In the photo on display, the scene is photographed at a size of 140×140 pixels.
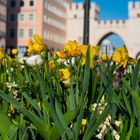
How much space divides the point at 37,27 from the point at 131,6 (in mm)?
17502

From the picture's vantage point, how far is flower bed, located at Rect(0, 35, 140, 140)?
4.45 ft

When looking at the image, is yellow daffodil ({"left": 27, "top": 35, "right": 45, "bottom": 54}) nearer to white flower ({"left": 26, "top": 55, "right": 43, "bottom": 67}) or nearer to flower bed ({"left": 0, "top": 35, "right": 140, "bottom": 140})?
flower bed ({"left": 0, "top": 35, "right": 140, "bottom": 140})

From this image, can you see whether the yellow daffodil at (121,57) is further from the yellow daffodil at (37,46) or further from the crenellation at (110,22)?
the crenellation at (110,22)

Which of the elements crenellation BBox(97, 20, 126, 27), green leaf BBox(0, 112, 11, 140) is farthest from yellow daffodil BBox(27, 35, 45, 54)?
crenellation BBox(97, 20, 126, 27)

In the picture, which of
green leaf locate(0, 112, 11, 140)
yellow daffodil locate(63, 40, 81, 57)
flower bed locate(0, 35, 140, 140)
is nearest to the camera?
flower bed locate(0, 35, 140, 140)

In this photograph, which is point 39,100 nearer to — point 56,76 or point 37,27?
point 56,76

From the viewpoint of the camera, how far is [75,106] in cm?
158

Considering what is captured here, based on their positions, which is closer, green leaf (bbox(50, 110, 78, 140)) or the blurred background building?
green leaf (bbox(50, 110, 78, 140))

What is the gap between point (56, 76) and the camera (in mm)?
2010

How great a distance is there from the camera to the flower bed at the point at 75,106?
53.4 inches

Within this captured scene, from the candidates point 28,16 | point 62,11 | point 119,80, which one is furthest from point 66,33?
point 119,80

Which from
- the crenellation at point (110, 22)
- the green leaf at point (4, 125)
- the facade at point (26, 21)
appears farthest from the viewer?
the crenellation at point (110, 22)

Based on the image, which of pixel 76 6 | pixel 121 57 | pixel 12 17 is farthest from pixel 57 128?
pixel 76 6

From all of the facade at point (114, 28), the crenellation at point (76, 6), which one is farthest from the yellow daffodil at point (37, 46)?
the crenellation at point (76, 6)
